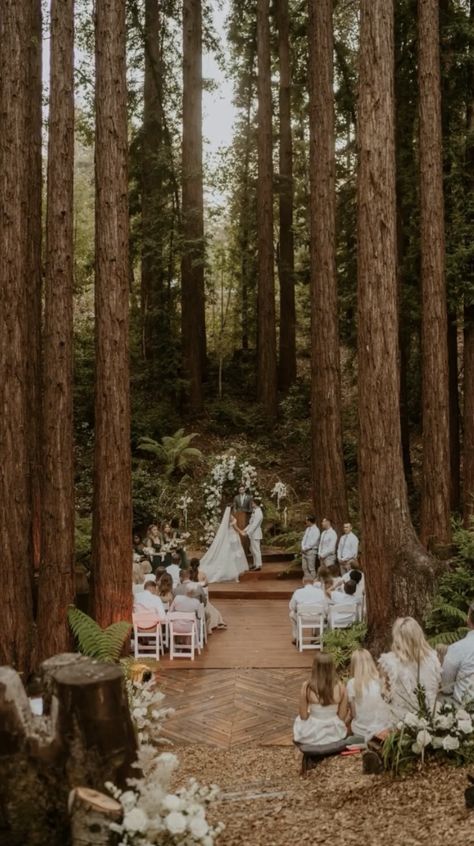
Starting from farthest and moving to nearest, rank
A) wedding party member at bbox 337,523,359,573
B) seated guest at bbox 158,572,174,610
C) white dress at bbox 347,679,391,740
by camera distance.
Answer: wedding party member at bbox 337,523,359,573
seated guest at bbox 158,572,174,610
white dress at bbox 347,679,391,740

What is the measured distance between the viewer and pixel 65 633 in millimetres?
9062

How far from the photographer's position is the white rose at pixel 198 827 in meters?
3.27

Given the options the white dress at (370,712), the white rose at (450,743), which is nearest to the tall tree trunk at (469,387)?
the white dress at (370,712)

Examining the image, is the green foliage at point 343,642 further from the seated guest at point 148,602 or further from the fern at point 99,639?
the fern at point 99,639

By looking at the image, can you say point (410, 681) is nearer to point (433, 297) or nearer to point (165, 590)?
point (165, 590)

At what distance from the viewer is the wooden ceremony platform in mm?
7746

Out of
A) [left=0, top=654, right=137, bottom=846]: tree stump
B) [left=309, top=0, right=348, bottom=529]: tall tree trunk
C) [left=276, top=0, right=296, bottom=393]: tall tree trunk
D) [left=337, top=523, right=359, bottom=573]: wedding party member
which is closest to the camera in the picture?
[left=0, top=654, right=137, bottom=846]: tree stump

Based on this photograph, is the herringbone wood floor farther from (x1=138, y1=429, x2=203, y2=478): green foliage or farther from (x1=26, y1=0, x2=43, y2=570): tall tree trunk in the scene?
(x1=138, y1=429, x2=203, y2=478): green foliage

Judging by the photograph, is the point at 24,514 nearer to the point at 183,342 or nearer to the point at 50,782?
the point at 50,782

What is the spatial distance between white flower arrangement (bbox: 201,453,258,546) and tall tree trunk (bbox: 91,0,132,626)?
23.7 feet

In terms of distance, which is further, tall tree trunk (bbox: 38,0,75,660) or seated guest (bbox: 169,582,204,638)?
seated guest (bbox: 169,582,204,638)

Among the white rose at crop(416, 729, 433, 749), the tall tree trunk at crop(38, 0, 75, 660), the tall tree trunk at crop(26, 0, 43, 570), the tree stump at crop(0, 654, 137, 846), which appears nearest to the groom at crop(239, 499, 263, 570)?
the tall tree trunk at crop(26, 0, 43, 570)

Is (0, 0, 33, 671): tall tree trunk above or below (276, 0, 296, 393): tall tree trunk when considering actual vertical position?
below

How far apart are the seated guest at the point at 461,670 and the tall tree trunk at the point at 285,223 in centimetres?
1887
